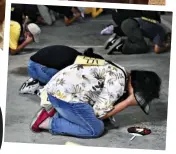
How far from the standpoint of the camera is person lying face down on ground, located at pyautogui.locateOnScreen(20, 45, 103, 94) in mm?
1021

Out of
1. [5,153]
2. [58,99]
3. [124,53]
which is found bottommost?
[5,153]

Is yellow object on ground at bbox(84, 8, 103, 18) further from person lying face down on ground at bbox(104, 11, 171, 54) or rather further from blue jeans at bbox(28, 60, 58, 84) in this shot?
blue jeans at bbox(28, 60, 58, 84)

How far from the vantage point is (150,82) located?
3.35ft

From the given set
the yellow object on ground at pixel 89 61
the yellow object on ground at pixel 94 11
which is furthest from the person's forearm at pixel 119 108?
the yellow object on ground at pixel 94 11

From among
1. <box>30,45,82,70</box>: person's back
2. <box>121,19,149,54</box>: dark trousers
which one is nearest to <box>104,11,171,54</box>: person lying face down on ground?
<box>121,19,149,54</box>: dark trousers

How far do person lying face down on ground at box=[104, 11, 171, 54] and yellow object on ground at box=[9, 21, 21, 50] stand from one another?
1.01 ft

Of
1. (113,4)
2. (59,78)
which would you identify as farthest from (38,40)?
(113,4)

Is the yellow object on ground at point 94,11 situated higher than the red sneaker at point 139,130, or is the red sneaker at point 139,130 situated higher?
the yellow object on ground at point 94,11

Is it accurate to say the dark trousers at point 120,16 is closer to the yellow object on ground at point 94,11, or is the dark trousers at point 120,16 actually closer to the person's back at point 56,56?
the yellow object on ground at point 94,11

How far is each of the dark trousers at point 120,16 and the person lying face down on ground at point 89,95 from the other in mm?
114

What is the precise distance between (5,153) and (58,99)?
0.25 metres

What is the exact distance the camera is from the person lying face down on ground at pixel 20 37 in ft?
3.35

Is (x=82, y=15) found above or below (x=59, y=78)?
above

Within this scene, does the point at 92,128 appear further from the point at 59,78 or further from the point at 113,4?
the point at 113,4
